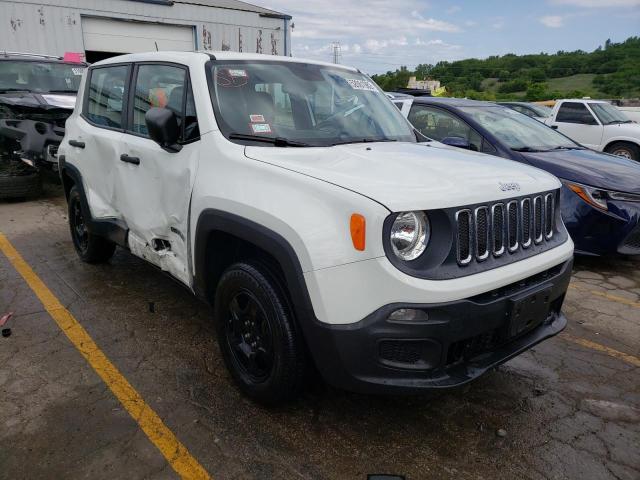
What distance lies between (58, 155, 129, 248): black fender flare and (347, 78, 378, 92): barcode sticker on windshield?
6.55ft

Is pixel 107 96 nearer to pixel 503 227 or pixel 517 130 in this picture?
pixel 503 227

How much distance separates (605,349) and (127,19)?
704 inches

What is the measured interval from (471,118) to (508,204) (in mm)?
3684

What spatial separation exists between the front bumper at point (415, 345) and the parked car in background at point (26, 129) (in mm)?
6817

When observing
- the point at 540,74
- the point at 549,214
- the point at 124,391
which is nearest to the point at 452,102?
the point at 549,214

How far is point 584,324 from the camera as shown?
4.10 metres

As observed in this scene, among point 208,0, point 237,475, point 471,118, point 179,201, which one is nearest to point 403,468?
point 237,475

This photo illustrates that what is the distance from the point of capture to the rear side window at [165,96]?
313 cm

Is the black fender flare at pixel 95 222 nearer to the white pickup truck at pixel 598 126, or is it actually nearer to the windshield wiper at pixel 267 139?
the windshield wiper at pixel 267 139

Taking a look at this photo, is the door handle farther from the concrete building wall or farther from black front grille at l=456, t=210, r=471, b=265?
the concrete building wall

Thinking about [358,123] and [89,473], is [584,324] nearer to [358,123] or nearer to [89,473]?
[358,123]

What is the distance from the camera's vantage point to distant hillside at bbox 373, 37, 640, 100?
45.6 metres

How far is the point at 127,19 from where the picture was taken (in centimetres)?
1709

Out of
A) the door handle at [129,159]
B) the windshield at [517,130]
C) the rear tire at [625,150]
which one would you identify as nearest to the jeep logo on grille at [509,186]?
the door handle at [129,159]
